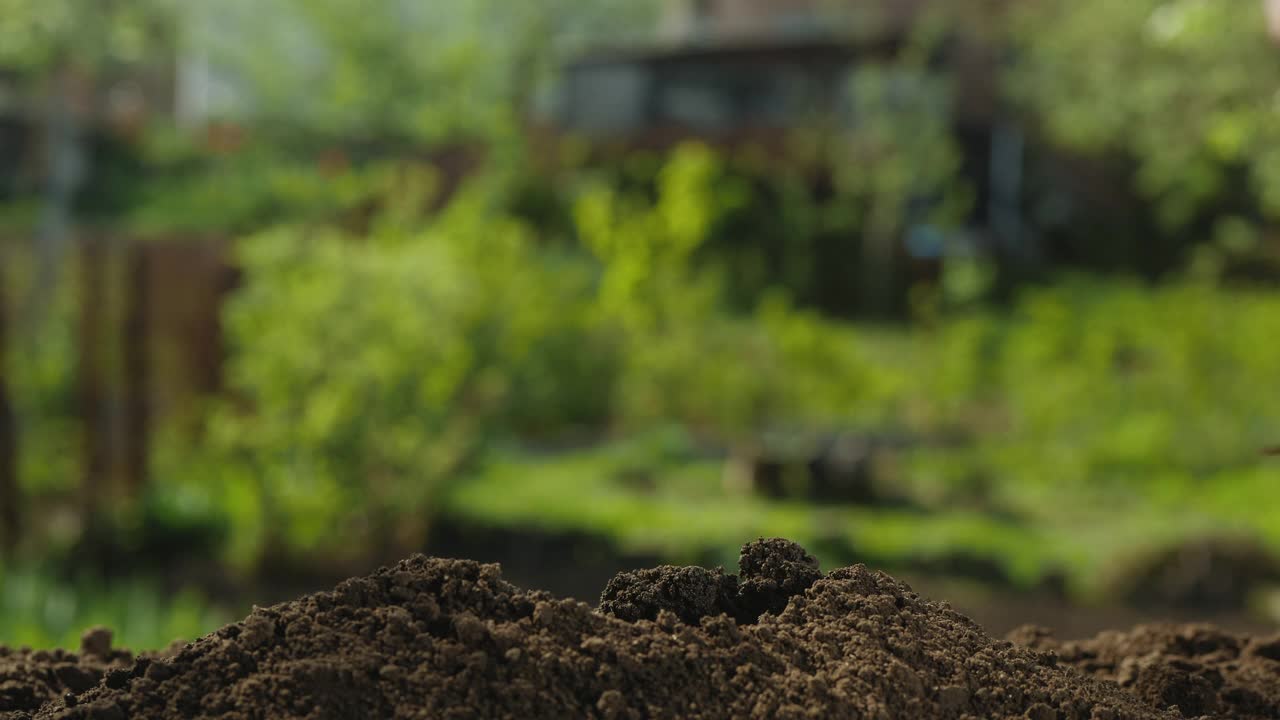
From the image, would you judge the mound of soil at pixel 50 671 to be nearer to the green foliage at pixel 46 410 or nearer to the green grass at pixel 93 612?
the green grass at pixel 93 612

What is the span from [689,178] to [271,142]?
17.5 meters

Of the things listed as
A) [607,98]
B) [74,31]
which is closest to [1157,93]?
[74,31]

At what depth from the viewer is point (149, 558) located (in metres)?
6.97

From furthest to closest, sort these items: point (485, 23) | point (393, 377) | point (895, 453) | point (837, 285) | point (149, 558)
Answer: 1. point (485, 23)
2. point (837, 285)
3. point (895, 453)
4. point (149, 558)
5. point (393, 377)

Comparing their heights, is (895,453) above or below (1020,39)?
below

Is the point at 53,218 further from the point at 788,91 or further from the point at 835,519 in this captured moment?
the point at 788,91

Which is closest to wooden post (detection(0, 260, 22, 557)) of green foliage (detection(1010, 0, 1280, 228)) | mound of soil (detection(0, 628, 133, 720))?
mound of soil (detection(0, 628, 133, 720))

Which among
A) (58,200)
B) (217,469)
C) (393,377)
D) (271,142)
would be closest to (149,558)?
(217,469)

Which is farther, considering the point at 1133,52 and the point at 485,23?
the point at 485,23

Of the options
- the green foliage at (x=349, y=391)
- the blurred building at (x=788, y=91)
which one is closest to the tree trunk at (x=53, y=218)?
the green foliage at (x=349, y=391)

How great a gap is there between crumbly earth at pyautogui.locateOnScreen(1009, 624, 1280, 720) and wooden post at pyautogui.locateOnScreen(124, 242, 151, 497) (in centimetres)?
631

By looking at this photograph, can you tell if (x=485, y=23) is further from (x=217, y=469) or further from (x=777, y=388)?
(x=217, y=469)

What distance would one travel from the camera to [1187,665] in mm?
1732

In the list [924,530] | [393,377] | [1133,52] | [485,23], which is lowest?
[924,530]
